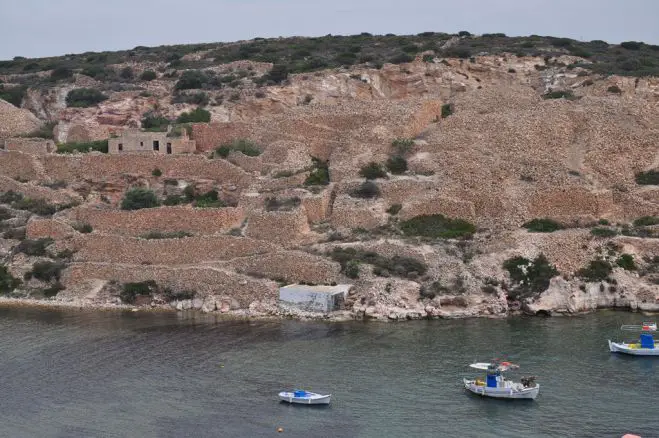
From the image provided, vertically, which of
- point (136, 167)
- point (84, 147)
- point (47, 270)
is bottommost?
point (47, 270)

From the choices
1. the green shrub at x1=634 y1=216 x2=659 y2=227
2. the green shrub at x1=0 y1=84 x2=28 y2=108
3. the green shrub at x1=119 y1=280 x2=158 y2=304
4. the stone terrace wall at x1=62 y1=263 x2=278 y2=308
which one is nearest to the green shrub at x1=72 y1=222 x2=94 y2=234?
the stone terrace wall at x1=62 y1=263 x2=278 y2=308

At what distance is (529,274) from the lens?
1166 inches

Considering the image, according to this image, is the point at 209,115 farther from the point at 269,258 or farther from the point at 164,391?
the point at 164,391

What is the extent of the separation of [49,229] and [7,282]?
111 inches

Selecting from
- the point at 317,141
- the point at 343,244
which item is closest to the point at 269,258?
the point at 343,244

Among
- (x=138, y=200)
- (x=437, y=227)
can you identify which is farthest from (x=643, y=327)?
(x=138, y=200)

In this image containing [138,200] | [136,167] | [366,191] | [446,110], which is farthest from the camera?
[446,110]

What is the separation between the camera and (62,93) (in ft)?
168

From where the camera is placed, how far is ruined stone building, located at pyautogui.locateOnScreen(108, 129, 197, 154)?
4003 cm

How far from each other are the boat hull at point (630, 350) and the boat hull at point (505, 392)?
4453 mm

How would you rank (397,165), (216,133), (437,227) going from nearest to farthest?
(437,227) < (397,165) < (216,133)

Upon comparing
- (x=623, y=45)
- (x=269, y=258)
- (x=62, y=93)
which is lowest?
(x=269, y=258)

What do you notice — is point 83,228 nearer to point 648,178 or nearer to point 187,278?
point 187,278

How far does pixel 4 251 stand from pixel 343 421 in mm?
19901
